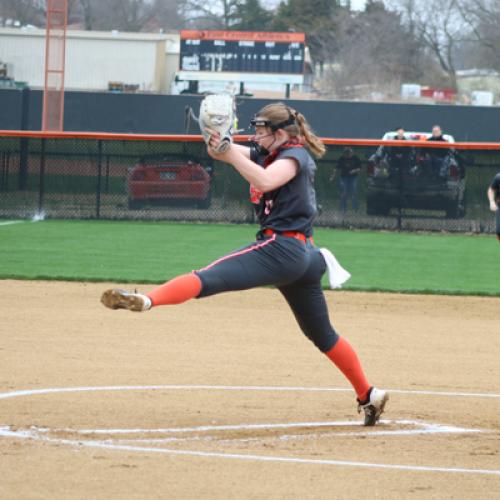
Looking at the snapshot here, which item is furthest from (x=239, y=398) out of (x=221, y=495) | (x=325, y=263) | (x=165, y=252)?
(x=165, y=252)

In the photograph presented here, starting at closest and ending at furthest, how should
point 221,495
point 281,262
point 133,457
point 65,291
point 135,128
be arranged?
point 221,495 < point 133,457 < point 281,262 < point 65,291 < point 135,128

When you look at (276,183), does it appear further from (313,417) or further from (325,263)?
(313,417)

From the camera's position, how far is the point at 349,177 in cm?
2186

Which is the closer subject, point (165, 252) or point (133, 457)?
point (133, 457)

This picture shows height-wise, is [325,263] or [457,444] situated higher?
[325,263]

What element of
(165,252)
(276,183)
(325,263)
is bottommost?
(165,252)

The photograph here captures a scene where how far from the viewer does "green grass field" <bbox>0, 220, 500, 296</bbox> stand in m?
14.5

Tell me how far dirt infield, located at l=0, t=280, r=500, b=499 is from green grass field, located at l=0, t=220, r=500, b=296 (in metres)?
1.96

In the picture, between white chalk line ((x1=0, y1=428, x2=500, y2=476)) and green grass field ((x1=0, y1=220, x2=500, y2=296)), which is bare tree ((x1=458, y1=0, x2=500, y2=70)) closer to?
green grass field ((x1=0, y1=220, x2=500, y2=296))

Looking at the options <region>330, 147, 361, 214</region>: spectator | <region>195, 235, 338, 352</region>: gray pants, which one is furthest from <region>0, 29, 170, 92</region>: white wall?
<region>195, 235, 338, 352</region>: gray pants

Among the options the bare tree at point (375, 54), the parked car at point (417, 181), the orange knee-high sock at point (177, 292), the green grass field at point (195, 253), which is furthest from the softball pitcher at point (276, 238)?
the bare tree at point (375, 54)

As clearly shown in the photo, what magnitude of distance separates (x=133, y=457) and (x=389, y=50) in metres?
63.5

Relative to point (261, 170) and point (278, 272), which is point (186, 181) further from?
point (261, 170)

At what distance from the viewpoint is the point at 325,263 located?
6555mm
